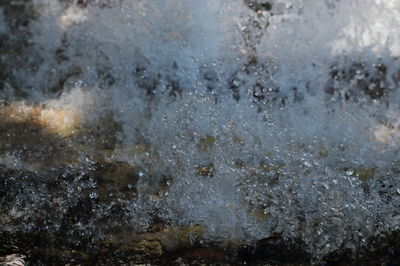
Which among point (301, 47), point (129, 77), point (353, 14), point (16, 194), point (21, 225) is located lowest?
point (21, 225)

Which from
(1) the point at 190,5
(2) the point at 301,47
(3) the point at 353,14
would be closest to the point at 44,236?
(1) the point at 190,5

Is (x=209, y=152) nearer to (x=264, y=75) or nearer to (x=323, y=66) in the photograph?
(x=264, y=75)

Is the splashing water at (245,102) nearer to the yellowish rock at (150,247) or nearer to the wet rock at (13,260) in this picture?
the yellowish rock at (150,247)

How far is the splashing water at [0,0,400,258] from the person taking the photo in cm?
168

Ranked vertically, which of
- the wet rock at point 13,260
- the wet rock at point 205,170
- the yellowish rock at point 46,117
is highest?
the yellowish rock at point 46,117

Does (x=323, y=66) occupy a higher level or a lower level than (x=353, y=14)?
lower

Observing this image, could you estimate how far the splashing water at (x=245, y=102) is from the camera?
1.68 metres

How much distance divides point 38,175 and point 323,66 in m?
1.06

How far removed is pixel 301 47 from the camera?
1.72 metres

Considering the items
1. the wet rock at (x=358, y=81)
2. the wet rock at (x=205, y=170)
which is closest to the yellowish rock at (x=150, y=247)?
the wet rock at (x=205, y=170)

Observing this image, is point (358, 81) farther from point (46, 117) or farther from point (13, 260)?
point (13, 260)

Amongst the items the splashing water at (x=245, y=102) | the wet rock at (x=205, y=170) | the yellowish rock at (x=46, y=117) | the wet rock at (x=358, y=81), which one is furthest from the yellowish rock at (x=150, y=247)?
the wet rock at (x=358, y=81)

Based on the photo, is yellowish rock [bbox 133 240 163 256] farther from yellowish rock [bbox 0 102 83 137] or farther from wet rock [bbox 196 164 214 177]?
yellowish rock [bbox 0 102 83 137]

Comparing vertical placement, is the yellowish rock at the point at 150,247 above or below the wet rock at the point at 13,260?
above
